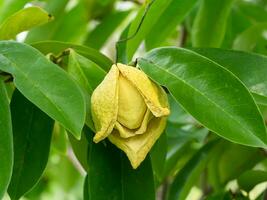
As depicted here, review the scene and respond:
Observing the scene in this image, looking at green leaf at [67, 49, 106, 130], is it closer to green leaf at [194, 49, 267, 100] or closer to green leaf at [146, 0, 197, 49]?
green leaf at [194, 49, 267, 100]

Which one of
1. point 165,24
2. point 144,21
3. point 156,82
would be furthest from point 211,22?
point 156,82

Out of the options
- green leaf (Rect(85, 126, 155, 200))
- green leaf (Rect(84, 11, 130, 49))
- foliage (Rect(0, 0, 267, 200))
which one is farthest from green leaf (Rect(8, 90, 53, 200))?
green leaf (Rect(84, 11, 130, 49))

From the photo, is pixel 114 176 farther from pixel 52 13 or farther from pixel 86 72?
pixel 52 13

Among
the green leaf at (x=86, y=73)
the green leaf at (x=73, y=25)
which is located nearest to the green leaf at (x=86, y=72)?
the green leaf at (x=86, y=73)

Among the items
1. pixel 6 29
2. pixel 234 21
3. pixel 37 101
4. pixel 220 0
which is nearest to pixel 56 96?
pixel 37 101

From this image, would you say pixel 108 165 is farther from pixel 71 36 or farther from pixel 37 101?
pixel 71 36

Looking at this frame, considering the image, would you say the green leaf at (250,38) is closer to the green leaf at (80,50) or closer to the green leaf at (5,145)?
the green leaf at (80,50)
